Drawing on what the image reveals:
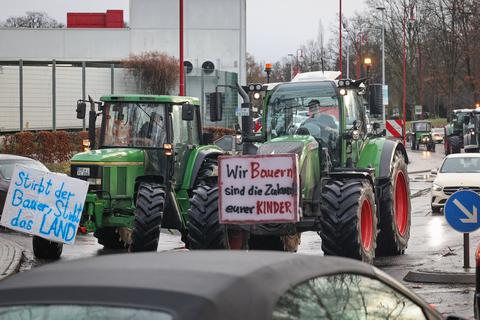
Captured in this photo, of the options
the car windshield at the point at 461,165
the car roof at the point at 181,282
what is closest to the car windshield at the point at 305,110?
the car windshield at the point at 461,165

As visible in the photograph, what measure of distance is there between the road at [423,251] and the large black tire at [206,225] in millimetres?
2391

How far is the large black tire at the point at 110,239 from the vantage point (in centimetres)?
2005

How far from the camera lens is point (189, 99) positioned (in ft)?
63.7

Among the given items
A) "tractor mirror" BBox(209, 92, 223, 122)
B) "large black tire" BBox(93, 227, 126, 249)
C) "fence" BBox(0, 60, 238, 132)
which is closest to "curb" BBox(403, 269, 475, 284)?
"tractor mirror" BBox(209, 92, 223, 122)

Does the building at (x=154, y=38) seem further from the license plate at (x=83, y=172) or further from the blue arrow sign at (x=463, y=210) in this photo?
the blue arrow sign at (x=463, y=210)

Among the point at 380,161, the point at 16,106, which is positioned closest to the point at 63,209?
the point at 380,161

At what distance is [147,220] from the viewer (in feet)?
56.7

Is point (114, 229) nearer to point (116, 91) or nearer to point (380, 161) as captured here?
point (380, 161)

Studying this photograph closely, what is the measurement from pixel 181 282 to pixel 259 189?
1117cm

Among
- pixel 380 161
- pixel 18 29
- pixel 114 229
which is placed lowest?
pixel 114 229

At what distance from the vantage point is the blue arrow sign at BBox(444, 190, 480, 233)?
14664 millimetres

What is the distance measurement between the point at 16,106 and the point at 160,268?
40100mm

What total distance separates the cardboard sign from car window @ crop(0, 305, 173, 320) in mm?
10886

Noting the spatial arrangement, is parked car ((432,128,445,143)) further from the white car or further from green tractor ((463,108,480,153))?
the white car
